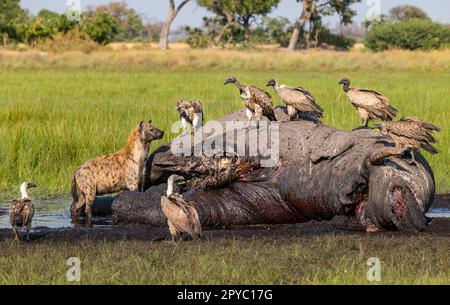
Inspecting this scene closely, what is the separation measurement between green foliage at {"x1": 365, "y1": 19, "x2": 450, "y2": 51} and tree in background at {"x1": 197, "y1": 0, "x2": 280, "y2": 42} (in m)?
7.63

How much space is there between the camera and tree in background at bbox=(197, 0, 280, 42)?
218ft

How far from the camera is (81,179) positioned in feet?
32.9

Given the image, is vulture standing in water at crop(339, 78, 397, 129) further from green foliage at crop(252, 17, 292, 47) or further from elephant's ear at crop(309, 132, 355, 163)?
green foliage at crop(252, 17, 292, 47)

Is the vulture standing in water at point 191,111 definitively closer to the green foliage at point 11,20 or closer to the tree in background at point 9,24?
the tree in background at point 9,24

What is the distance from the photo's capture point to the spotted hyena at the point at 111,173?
10008 millimetres

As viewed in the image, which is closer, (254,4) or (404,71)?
(404,71)

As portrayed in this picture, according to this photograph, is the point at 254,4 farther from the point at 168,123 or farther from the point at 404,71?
the point at 168,123

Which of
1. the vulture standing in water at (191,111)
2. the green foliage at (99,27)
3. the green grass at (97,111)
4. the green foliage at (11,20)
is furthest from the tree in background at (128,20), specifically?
the vulture standing in water at (191,111)

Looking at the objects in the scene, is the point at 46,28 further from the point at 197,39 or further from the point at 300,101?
A: the point at 300,101

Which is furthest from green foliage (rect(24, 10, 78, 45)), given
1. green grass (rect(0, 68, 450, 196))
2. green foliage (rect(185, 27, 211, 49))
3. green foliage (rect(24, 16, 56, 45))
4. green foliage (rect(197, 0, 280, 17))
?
green grass (rect(0, 68, 450, 196))

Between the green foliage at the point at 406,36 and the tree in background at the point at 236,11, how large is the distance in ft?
25.0

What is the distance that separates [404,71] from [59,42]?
18530mm

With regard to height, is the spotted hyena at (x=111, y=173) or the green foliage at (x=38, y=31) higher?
the spotted hyena at (x=111, y=173)
